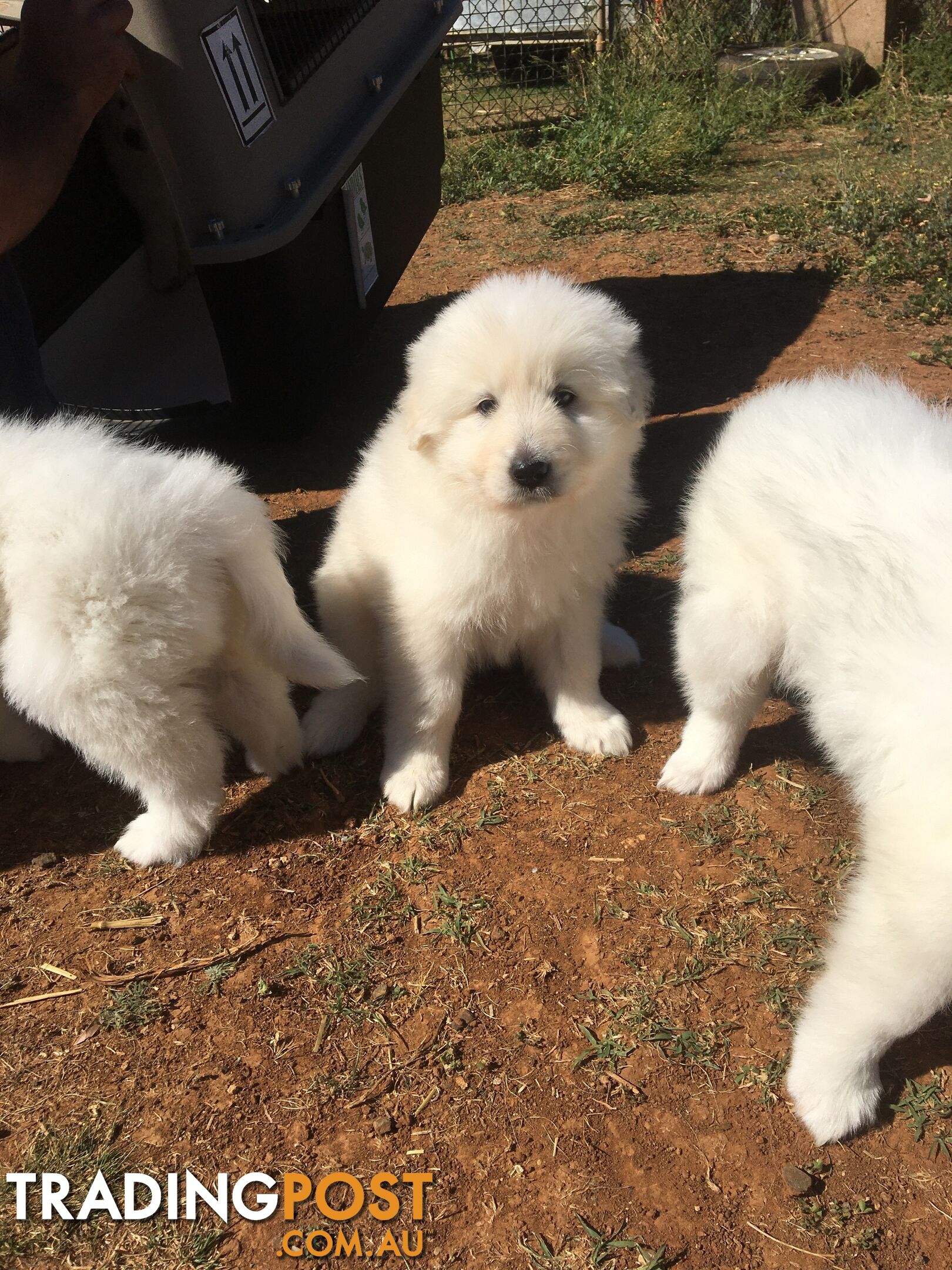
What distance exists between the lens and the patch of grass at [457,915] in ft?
8.79

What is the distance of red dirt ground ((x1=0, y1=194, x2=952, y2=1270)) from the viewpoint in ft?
6.84

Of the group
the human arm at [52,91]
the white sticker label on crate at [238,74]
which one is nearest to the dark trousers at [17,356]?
the human arm at [52,91]

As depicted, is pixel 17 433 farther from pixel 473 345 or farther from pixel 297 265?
pixel 297 265

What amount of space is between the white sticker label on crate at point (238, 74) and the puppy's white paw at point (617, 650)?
2.30m

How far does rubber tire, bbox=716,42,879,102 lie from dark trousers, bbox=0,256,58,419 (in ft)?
24.4

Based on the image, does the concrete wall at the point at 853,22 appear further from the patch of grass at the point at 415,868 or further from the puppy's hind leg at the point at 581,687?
the patch of grass at the point at 415,868

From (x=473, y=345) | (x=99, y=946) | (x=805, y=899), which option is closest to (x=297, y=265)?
(x=473, y=345)

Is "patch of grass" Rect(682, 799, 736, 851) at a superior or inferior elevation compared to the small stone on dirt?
inferior

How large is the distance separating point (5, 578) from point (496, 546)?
1.28 metres

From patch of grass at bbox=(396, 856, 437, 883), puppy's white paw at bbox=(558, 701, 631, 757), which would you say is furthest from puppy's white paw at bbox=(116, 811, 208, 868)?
puppy's white paw at bbox=(558, 701, 631, 757)

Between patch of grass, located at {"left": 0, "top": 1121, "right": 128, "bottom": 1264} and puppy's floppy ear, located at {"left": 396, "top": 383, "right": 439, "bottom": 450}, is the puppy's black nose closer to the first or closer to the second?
puppy's floppy ear, located at {"left": 396, "top": 383, "right": 439, "bottom": 450}

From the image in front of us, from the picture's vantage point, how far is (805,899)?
9.00 feet

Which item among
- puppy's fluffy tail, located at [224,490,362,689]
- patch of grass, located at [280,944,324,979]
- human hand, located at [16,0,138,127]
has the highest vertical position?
human hand, located at [16,0,138,127]

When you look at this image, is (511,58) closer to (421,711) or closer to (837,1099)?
(421,711)
